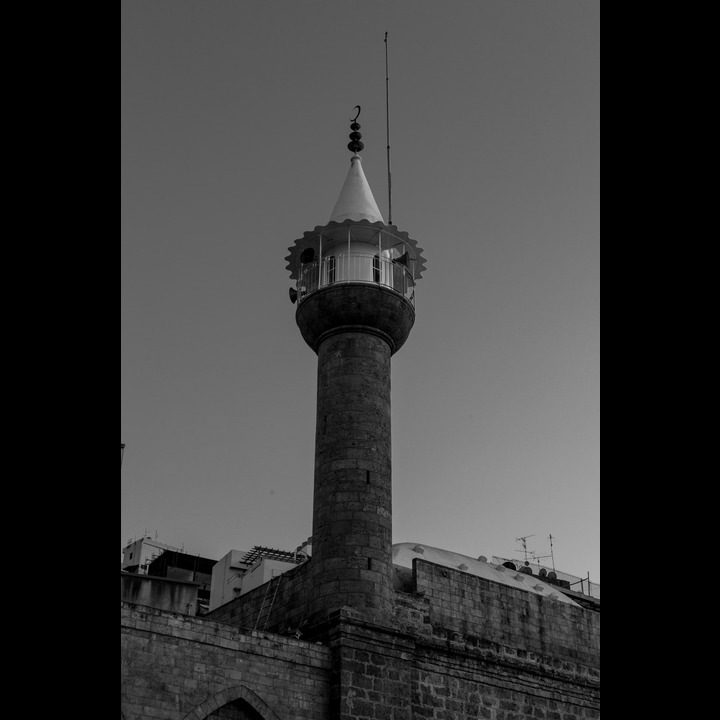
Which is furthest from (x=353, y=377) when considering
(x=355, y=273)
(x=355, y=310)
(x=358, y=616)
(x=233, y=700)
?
(x=233, y=700)

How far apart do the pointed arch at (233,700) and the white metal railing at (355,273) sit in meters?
7.78

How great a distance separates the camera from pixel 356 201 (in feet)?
68.2

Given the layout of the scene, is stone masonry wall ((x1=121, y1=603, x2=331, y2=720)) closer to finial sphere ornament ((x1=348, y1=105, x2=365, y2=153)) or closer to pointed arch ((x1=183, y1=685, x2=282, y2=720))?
pointed arch ((x1=183, y1=685, x2=282, y2=720))

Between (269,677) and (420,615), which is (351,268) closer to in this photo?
(420,615)

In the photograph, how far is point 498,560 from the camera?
38.9m

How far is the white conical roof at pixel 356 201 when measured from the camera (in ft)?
66.9

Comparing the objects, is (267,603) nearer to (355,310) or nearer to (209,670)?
(209,670)

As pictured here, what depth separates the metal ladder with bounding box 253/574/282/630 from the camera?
61.4ft

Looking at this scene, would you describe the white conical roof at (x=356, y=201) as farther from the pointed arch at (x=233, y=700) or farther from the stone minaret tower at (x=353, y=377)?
the pointed arch at (x=233, y=700)

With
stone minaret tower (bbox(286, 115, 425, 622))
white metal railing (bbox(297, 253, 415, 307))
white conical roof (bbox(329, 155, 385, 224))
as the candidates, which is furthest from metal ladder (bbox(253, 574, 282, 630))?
white conical roof (bbox(329, 155, 385, 224))

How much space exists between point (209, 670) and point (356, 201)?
1047cm

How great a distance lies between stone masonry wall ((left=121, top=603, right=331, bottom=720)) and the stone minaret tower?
4.29ft
